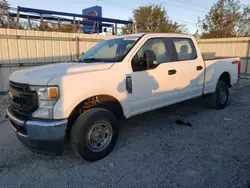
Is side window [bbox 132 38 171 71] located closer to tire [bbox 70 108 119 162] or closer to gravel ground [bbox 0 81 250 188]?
tire [bbox 70 108 119 162]

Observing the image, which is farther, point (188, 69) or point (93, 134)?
point (188, 69)

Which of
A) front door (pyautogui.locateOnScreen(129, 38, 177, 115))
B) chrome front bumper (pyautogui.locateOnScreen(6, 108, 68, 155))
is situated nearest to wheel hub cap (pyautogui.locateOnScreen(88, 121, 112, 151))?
chrome front bumper (pyautogui.locateOnScreen(6, 108, 68, 155))

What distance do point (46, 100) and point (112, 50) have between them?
1863 millimetres

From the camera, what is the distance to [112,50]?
3.98 metres

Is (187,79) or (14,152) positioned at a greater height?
(187,79)

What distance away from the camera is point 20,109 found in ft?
9.32

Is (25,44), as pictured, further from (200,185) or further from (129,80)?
(200,185)

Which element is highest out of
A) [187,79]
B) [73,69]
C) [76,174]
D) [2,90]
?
[73,69]

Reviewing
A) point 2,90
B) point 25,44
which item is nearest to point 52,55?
point 25,44

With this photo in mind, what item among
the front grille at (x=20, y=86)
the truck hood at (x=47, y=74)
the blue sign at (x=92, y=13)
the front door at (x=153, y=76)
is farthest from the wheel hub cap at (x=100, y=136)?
the blue sign at (x=92, y=13)

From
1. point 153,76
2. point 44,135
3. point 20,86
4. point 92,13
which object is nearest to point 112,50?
point 153,76

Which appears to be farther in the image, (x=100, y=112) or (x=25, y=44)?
(x=25, y=44)

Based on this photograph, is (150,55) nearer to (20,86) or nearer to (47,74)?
(47,74)

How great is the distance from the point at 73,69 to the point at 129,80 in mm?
957
